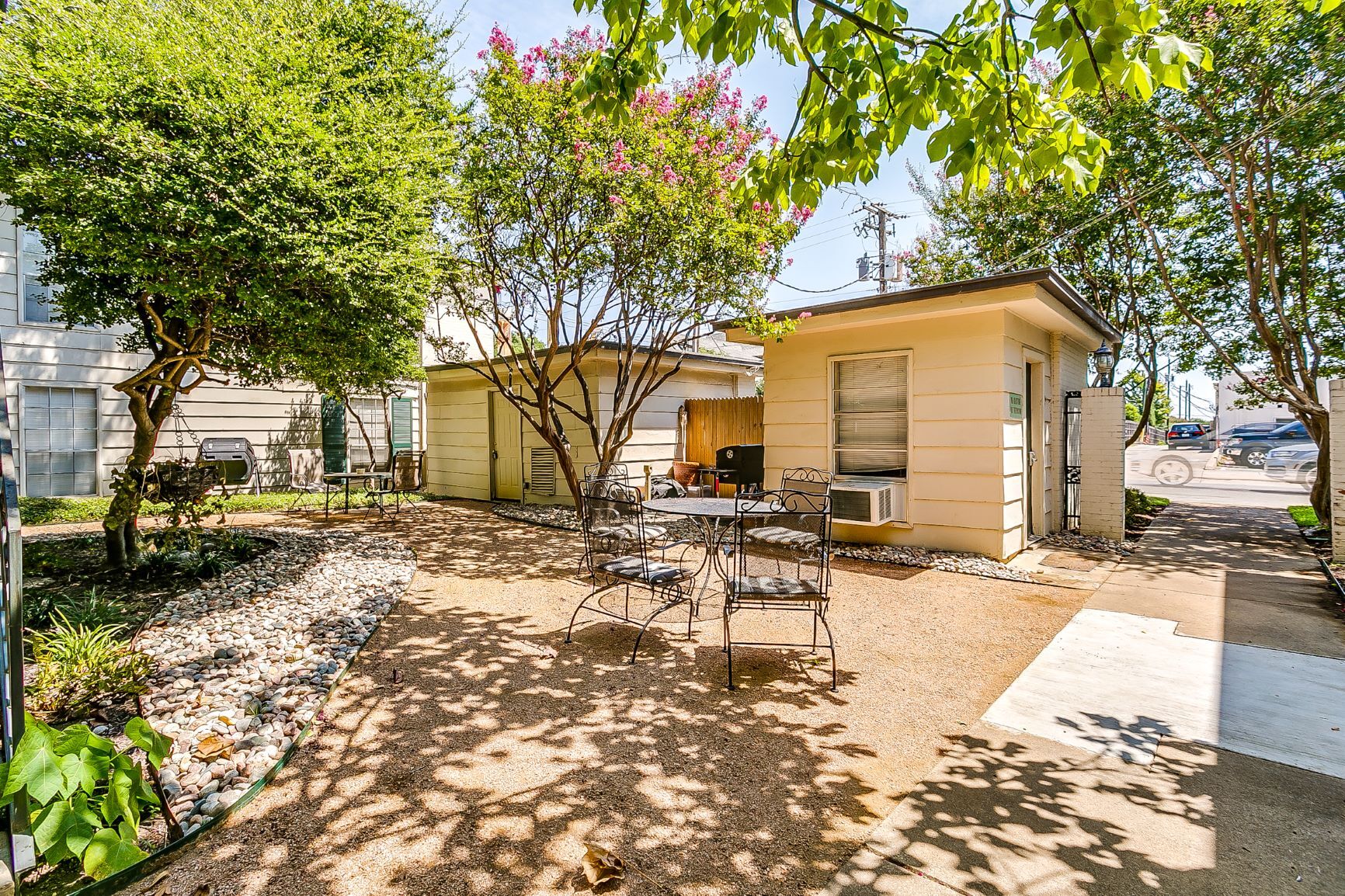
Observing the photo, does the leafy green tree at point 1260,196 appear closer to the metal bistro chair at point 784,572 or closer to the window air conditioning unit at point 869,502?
the window air conditioning unit at point 869,502

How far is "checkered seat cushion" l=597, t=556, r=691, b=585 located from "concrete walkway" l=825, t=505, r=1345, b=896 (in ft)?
5.93

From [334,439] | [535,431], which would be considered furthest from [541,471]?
[334,439]

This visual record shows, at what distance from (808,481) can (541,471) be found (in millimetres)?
5902

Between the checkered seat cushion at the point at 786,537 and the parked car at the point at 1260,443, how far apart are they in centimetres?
2041

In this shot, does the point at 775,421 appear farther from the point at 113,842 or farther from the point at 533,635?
the point at 113,842

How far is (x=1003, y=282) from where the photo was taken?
219 inches

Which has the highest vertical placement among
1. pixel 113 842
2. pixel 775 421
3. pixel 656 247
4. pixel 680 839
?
pixel 656 247

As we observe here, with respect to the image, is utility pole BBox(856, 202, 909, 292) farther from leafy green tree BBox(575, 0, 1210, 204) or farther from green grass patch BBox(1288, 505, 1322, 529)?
leafy green tree BBox(575, 0, 1210, 204)

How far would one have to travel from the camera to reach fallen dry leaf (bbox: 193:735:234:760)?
8.30 feet

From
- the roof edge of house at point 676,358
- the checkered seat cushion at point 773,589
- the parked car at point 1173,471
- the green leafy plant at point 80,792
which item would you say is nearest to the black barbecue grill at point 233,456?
the roof edge of house at point 676,358

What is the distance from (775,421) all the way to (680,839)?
19.7ft

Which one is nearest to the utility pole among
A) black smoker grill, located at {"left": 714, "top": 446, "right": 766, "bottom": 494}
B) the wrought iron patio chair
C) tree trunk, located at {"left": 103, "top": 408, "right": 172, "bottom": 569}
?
black smoker grill, located at {"left": 714, "top": 446, "right": 766, "bottom": 494}

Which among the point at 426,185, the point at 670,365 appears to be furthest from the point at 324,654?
the point at 670,365

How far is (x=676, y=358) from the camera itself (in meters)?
10.6
